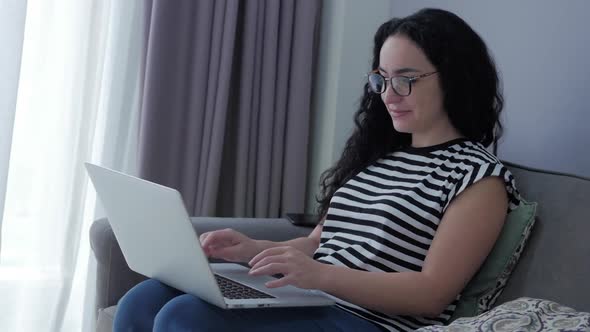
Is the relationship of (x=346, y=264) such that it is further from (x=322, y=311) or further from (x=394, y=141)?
(x=394, y=141)

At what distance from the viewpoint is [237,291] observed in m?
1.43

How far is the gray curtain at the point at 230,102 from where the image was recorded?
252cm

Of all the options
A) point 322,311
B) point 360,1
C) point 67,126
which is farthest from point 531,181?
point 67,126

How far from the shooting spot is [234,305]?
1296 millimetres

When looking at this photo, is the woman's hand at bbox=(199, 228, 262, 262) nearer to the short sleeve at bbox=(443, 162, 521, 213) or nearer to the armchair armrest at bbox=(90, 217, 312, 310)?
the armchair armrest at bbox=(90, 217, 312, 310)

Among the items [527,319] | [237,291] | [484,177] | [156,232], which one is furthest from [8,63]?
[527,319]

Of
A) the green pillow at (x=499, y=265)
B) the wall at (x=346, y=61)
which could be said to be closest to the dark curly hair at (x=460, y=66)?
the green pillow at (x=499, y=265)

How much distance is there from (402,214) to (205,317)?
0.49 metres

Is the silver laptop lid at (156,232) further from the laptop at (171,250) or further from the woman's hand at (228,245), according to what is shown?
the woman's hand at (228,245)

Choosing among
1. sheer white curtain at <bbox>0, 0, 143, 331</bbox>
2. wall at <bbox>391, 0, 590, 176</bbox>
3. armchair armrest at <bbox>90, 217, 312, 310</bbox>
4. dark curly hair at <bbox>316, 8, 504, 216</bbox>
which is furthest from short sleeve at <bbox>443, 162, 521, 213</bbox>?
sheer white curtain at <bbox>0, 0, 143, 331</bbox>

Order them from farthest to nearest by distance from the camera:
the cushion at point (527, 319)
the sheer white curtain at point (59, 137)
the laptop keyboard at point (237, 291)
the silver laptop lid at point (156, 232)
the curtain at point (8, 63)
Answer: the sheer white curtain at point (59, 137) → the curtain at point (8, 63) → the laptop keyboard at point (237, 291) → the silver laptop lid at point (156, 232) → the cushion at point (527, 319)

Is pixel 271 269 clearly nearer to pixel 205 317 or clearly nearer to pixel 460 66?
pixel 205 317

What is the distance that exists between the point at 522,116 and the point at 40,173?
1.51m

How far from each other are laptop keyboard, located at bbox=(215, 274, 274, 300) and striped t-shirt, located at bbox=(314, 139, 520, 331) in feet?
0.67
